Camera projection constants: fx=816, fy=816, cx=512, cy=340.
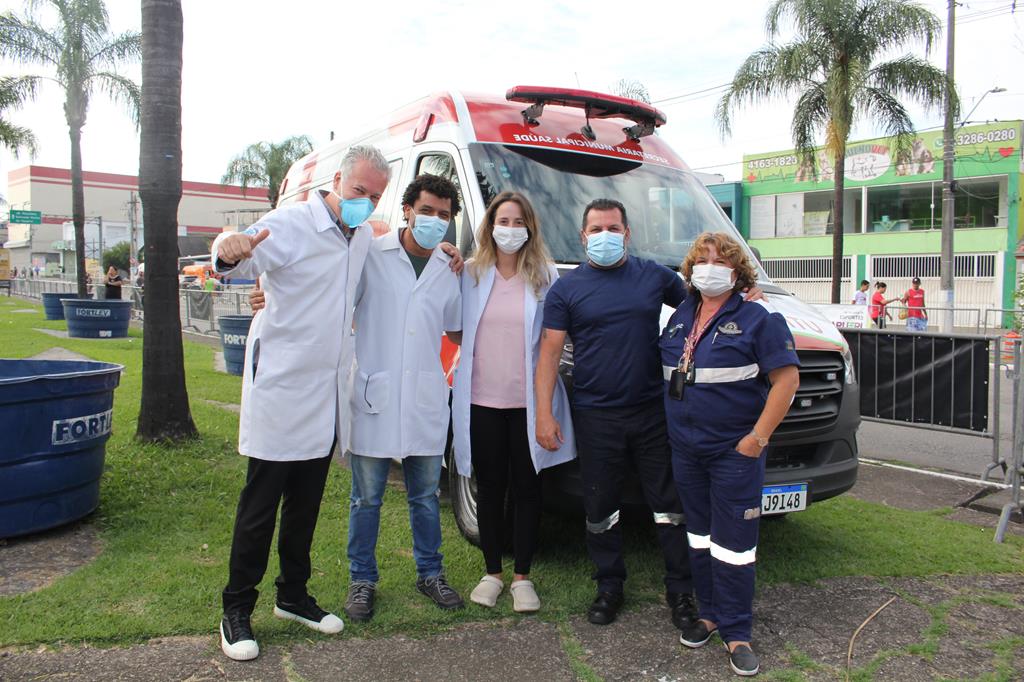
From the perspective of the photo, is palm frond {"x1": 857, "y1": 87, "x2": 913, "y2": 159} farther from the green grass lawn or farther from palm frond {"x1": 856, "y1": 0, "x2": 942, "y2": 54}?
the green grass lawn

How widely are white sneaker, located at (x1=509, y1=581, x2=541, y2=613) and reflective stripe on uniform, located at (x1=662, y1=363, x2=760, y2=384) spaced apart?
4.51 feet

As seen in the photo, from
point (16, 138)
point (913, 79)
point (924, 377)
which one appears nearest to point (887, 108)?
point (913, 79)

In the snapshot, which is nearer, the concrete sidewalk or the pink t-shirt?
the concrete sidewalk

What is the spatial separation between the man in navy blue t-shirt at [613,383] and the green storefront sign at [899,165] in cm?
2854

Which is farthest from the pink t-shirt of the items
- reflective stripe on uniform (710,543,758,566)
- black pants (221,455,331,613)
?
reflective stripe on uniform (710,543,758,566)

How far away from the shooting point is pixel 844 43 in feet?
67.4

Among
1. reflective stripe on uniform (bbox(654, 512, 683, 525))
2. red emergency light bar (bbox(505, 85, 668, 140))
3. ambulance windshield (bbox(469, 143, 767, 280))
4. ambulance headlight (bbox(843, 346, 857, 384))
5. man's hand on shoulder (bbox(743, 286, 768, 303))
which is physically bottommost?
reflective stripe on uniform (bbox(654, 512, 683, 525))

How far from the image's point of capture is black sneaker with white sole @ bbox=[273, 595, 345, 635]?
3721 millimetres

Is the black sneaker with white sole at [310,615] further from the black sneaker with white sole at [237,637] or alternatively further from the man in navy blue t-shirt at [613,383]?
Answer: the man in navy blue t-shirt at [613,383]

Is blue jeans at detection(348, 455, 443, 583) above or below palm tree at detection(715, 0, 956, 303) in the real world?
below

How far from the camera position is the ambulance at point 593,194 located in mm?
4172

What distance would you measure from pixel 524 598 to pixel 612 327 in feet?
4.60

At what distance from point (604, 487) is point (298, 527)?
144 cm

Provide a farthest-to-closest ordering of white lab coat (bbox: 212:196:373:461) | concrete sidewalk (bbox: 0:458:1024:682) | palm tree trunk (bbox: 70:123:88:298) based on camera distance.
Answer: palm tree trunk (bbox: 70:123:88:298) → white lab coat (bbox: 212:196:373:461) → concrete sidewalk (bbox: 0:458:1024:682)
